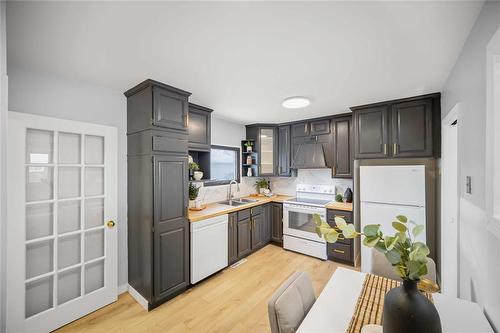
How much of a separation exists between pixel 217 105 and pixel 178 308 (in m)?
2.52

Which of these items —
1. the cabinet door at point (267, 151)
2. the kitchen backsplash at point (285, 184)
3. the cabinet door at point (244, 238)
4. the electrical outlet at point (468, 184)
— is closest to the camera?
the electrical outlet at point (468, 184)

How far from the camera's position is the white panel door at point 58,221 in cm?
170

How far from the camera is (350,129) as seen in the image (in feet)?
11.0

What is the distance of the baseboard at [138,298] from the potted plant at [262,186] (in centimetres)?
275

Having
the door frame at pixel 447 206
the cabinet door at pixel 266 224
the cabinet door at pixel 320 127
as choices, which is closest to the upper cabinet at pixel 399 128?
the door frame at pixel 447 206

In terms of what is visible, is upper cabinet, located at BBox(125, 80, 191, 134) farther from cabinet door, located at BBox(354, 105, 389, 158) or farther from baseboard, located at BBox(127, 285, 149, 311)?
cabinet door, located at BBox(354, 105, 389, 158)

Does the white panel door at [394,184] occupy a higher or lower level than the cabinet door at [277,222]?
higher

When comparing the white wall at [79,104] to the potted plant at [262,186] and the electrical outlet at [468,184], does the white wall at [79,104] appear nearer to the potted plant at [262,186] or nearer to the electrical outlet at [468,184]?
the potted plant at [262,186]

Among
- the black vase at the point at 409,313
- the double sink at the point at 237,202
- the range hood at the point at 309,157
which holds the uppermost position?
the range hood at the point at 309,157

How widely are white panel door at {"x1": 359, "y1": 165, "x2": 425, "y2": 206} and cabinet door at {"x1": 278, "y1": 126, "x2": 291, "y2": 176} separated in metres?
1.42

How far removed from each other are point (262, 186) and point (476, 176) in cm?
341

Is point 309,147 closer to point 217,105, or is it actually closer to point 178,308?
point 217,105

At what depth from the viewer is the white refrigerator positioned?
2.52 m

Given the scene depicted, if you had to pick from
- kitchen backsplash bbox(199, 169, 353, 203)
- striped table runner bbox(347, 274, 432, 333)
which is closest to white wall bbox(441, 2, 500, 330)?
striped table runner bbox(347, 274, 432, 333)
